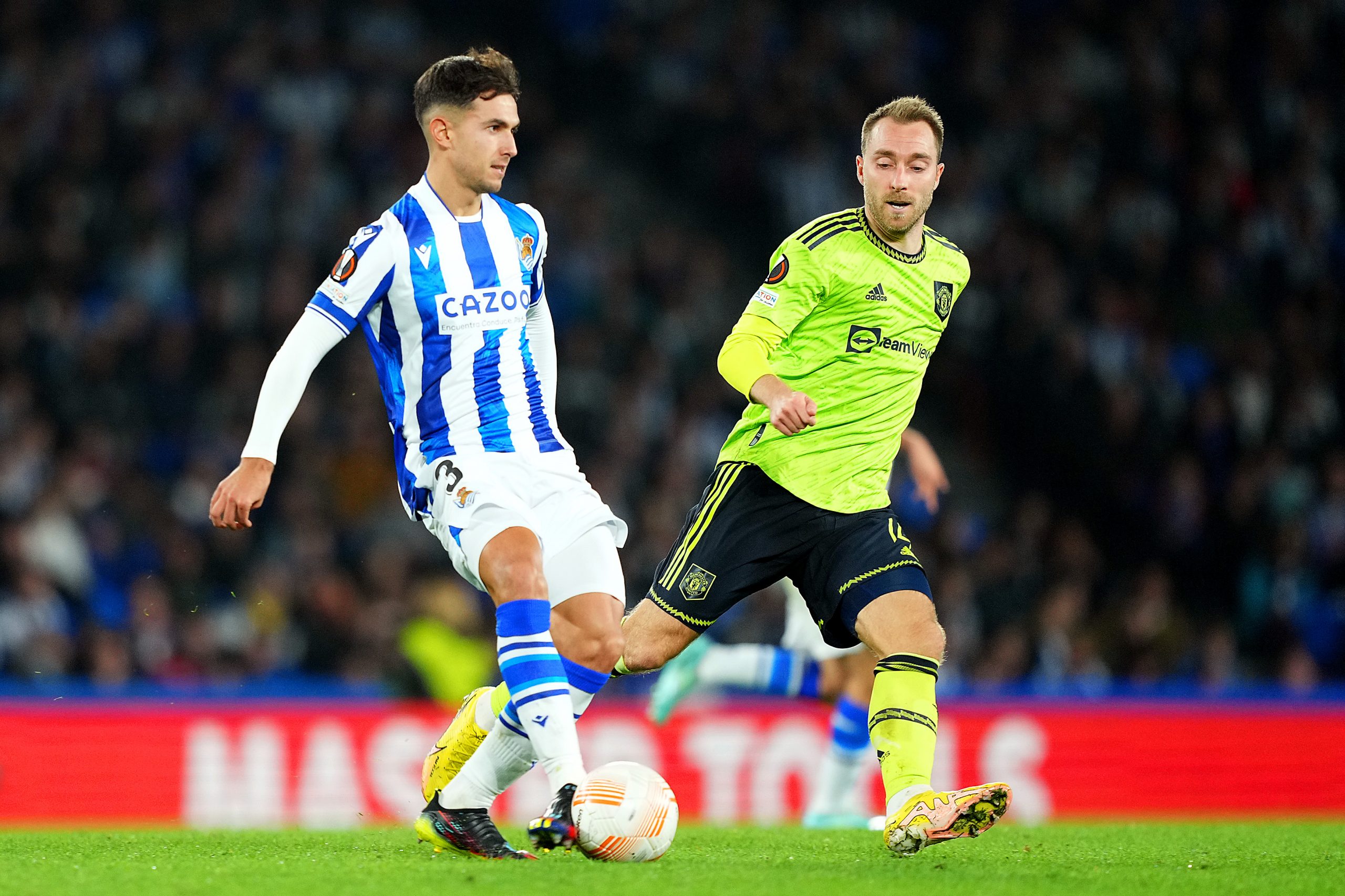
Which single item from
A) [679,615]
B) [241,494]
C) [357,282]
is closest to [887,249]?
[679,615]

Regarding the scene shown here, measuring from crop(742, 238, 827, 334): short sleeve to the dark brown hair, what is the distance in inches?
37.5

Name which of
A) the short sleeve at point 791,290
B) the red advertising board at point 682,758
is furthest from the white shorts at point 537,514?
the red advertising board at point 682,758

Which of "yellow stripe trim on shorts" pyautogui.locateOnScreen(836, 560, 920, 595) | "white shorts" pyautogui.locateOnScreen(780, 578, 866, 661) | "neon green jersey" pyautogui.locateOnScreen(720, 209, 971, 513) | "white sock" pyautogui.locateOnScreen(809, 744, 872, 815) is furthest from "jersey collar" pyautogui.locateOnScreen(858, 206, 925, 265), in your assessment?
"white sock" pyautogui.locateOnScreen(809, 744, 872, 815)

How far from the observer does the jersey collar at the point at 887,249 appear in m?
5.29

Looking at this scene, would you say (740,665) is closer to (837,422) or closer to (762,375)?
(837,422)

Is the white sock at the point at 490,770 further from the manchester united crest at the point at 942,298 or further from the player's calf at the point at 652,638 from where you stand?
the manchester united crest at the point at 942,298

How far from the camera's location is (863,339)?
5.27m

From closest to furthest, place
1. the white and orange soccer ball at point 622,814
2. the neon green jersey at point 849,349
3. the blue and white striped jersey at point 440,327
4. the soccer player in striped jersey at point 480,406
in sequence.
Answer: the white and orange soccer ball at point 622,814 < the soccer player in striped jersey at point 480,406 < the blue and white striped jersey at point 440,327 < the neon green jersey at point 849,349

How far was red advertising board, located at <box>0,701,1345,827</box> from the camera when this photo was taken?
872 cm

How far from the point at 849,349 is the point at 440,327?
127 cm

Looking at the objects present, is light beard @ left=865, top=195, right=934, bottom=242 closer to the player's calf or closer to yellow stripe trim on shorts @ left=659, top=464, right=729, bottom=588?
yellow stripe trim on shorts @ left=659, top=464, right=729, bottom=588

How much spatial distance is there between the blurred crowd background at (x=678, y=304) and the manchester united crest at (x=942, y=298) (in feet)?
17.0

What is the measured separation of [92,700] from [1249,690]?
6573mm

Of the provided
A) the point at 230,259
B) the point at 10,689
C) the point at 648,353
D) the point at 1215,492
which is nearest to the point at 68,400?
the point at 230,259
